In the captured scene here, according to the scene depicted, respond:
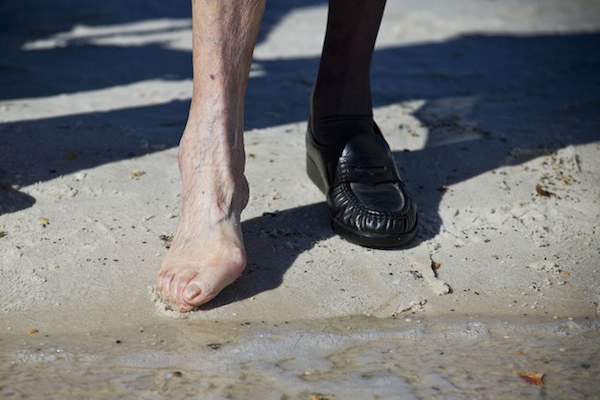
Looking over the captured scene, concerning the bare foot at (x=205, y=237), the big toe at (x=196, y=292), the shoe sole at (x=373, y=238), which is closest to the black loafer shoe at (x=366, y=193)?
the shoe sole at (x=373, y=238)

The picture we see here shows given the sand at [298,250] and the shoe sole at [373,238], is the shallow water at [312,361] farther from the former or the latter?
the shoe sole at [373,238]

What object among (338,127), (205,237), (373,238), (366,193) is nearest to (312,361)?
(205,237)

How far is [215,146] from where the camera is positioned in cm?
203

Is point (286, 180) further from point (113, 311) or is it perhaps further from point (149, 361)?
point (149, 361)

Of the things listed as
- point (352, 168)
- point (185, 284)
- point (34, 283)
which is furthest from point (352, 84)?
point (34, 283)

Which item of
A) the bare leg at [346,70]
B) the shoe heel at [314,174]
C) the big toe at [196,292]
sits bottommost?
the shoe heel at [314,174]

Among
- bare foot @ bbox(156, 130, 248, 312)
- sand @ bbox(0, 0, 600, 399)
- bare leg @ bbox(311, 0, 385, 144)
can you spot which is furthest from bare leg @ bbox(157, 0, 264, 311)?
bare leg @ bbox(311, 0, 385, 144)

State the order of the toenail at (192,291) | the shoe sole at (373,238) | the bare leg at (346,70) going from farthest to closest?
1. the bare leg at (346,70)
2. the shoe sole at (373,238)
3. the toenail at (192,291)

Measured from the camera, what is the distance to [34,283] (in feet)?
6.52

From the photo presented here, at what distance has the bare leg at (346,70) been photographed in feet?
7.91

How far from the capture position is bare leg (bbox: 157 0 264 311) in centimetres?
196

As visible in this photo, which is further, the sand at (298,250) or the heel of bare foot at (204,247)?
the heel of bare foot at (204,247)

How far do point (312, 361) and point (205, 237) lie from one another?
44 centimetres

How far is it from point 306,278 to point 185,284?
0.34 meters
